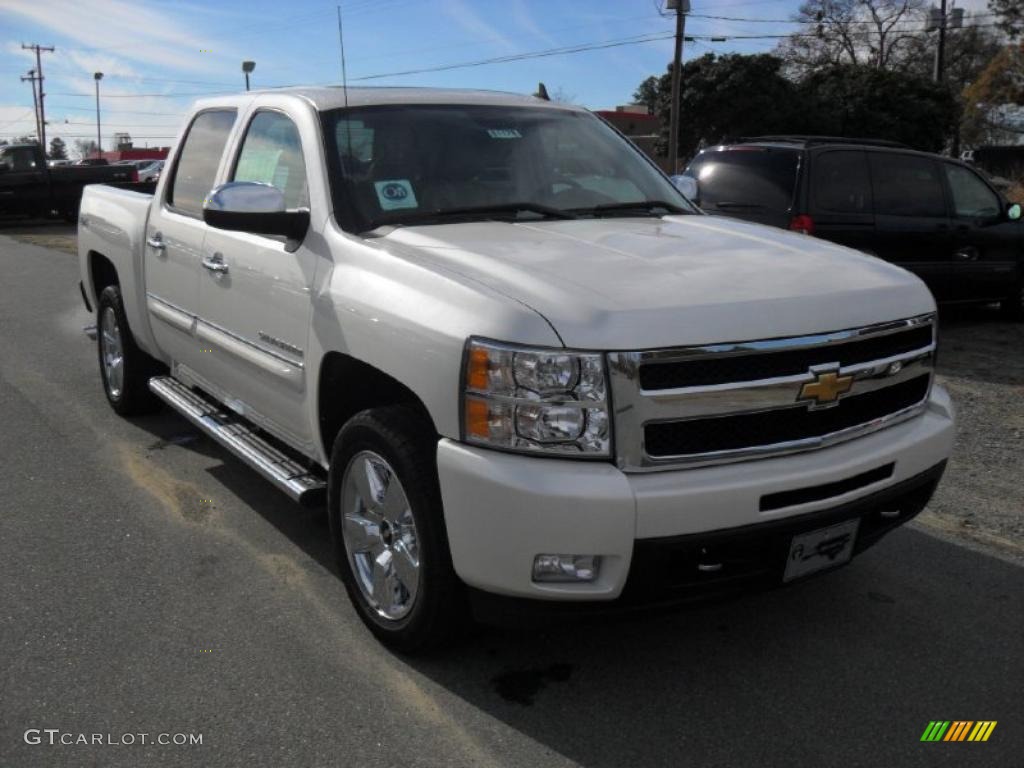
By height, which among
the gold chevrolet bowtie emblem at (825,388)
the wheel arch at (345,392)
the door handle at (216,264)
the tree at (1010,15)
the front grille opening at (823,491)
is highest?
the tree at (1010,15)

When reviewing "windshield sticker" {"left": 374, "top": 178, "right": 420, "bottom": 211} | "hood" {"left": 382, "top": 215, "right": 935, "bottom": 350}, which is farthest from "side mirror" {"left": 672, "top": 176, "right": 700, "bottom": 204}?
"windshield sticker" {"left": 374, "top": 178, "right": 420, "bottom": 211}

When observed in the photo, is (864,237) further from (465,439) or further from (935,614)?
(465,439)

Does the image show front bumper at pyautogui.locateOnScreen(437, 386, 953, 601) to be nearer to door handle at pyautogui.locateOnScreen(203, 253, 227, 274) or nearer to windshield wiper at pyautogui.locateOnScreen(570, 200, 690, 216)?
windshield wiper at pyautogui.locateOnScreen(570, 200, 690, 216)

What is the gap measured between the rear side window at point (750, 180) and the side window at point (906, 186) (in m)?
1.07

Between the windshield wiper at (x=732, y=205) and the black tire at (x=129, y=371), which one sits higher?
the windshield wiper at (x=732, y=205)

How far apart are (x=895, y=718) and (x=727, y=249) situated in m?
1.60

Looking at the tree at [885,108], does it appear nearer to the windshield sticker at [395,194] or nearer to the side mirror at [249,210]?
the windshield sticker at [395,194]

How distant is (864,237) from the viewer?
28.8ft

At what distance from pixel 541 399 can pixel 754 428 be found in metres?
0.65

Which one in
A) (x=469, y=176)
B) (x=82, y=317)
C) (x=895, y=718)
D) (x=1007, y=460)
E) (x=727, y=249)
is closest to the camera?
(x=895, y=718)

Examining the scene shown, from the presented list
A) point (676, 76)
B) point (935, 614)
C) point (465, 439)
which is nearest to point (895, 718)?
point (935, 614)

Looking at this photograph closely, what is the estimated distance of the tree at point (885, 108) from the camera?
41594 millimetres

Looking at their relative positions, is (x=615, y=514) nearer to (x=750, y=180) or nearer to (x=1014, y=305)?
(x=750, y=180)

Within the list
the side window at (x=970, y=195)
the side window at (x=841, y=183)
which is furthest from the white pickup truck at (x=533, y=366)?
the side window at (x=970, y=195)
